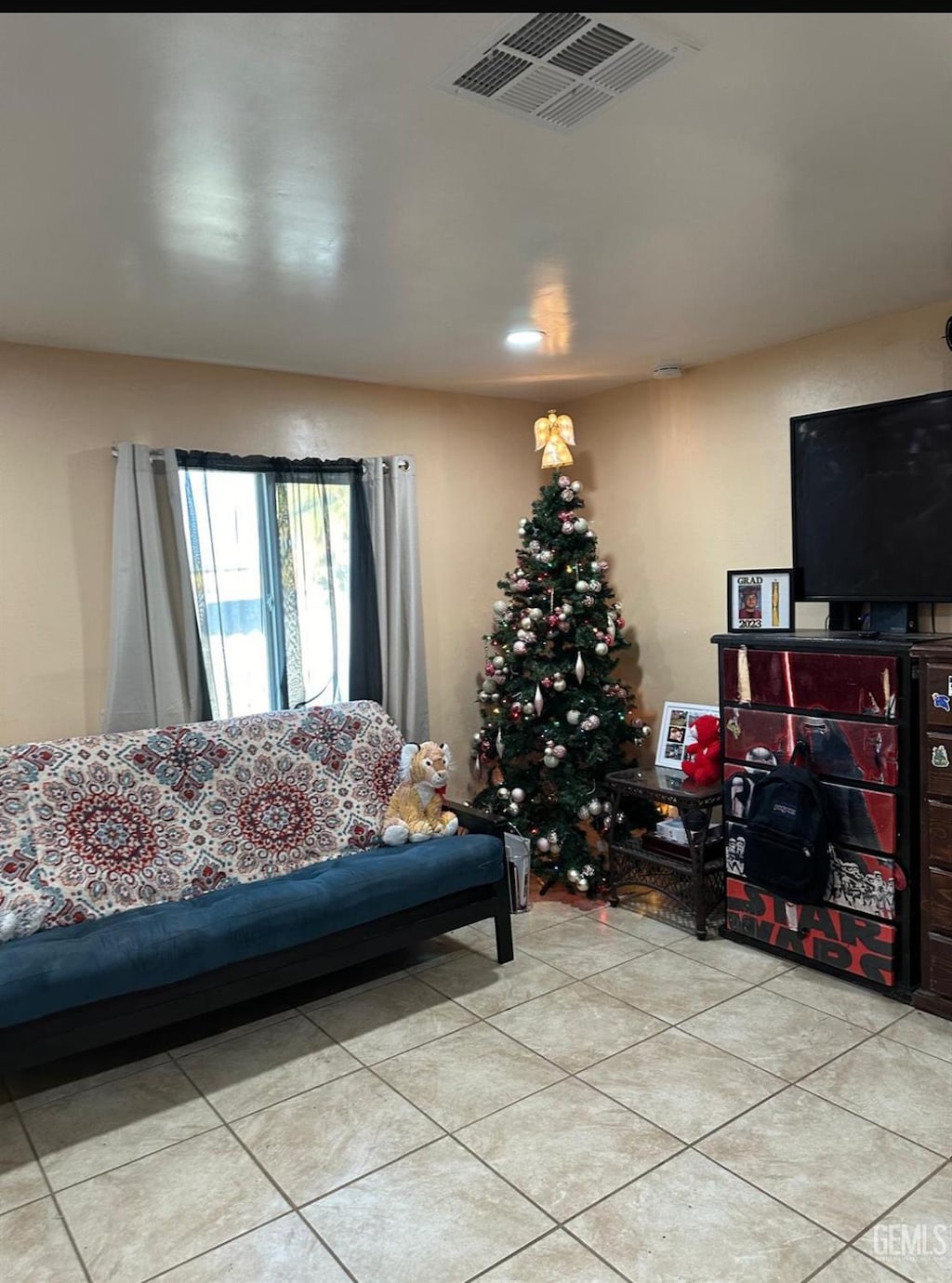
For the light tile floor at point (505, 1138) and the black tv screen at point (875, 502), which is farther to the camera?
the black tv screen at point (875, 502)

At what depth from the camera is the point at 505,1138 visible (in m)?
2.39

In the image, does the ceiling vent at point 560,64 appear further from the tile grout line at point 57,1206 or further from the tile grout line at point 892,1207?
the tile grout line at point 57,1206

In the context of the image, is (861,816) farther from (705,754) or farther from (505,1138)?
(505,1138)

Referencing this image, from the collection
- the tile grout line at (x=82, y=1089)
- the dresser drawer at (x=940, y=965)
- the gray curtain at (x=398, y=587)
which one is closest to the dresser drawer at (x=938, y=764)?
the dresser drawer at (x=940, y=965)

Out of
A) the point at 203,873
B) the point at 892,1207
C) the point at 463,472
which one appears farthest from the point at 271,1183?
the point at 463,472

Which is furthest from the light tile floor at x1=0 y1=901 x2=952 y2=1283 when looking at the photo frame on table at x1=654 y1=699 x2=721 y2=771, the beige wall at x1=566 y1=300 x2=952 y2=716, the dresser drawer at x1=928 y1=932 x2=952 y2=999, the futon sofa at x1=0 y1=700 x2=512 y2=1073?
the beige wall at x1=566 y1=300 x2=952 y2=716

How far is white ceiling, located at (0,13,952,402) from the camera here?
1630mm

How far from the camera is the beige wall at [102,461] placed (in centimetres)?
345

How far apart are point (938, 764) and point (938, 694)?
0.23 m


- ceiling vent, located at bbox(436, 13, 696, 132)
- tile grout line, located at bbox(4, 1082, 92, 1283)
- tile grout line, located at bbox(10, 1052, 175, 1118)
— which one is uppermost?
ceiling vent, located at bbox(436, 13, 696, 132)

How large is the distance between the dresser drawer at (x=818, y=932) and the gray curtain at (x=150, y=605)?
2.42 metres

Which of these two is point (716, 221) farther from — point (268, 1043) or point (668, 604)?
point (268, 1043)

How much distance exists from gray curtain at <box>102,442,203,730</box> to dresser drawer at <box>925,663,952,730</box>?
112 inches

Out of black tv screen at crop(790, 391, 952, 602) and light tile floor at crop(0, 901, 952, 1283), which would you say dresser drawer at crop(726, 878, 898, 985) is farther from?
black tv screen at crop(790, 391, 952, 602)
